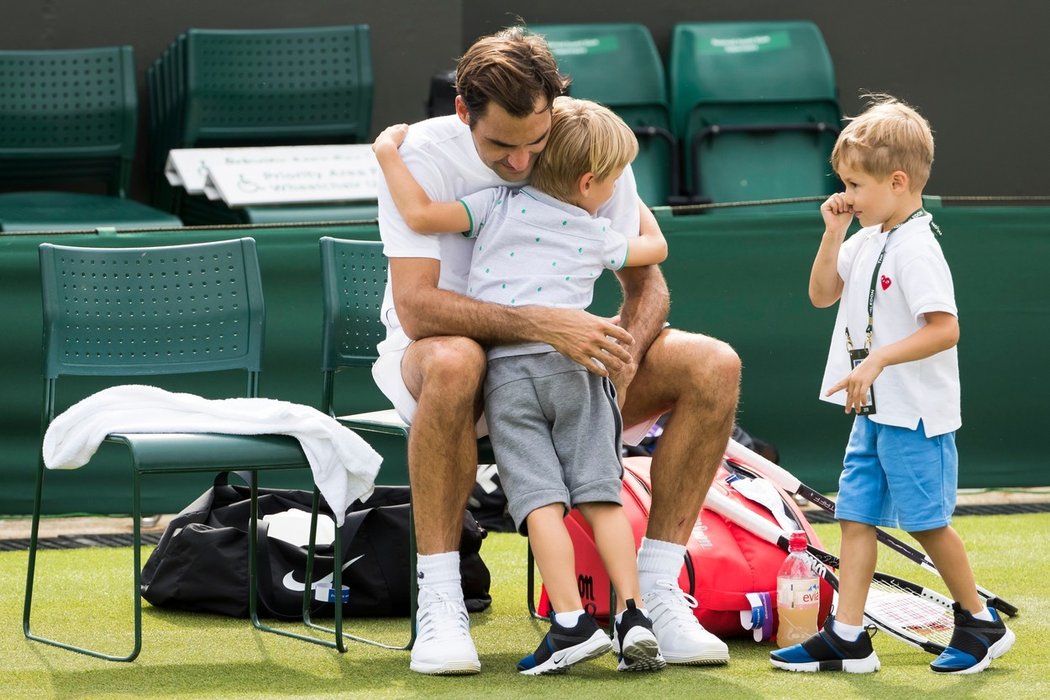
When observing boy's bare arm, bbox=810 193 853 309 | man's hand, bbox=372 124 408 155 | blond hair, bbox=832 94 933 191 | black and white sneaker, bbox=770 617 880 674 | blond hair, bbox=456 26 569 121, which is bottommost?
black and white sneaker, bbox=770 617 880 674

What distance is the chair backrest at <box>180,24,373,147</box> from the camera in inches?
255

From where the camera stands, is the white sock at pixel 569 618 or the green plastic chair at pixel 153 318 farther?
the green plastic chair at pixel 153 318

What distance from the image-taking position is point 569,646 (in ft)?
9.55

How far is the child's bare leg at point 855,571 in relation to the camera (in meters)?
3.02

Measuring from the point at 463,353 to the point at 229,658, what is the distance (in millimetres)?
803

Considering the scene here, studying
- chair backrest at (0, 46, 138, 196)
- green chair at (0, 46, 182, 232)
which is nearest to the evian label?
green chair at (0, 46, 182, 232)

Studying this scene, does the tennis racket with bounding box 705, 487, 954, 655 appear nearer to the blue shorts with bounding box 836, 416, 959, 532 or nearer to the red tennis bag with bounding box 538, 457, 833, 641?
the red tennis bag with bounding box 538, 457, 833, 641

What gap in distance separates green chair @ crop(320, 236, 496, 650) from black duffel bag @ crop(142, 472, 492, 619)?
2.5 inches

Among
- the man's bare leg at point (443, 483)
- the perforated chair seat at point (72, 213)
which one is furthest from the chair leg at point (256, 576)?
the perforated chair seat at point (72, 213)

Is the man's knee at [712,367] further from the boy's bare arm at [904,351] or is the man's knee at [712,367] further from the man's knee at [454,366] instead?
the man's knee at [454,366]

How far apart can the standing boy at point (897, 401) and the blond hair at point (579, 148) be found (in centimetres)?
43

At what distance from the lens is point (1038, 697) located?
110 inches

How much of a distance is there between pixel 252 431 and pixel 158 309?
2.01 ft

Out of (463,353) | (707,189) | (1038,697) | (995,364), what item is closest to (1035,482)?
(995,364)
